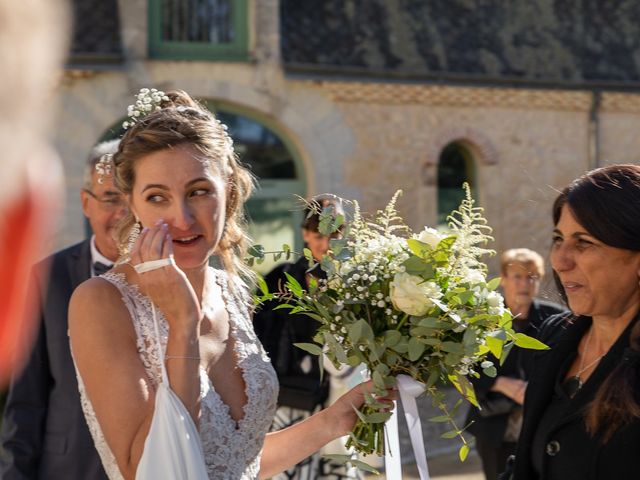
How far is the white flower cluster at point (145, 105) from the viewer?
119 inches

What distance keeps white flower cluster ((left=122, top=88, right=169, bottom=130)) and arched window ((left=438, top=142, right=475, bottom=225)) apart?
40.1 ft

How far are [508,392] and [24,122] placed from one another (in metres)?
5.58

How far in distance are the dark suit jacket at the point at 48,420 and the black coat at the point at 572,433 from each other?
1585 mm

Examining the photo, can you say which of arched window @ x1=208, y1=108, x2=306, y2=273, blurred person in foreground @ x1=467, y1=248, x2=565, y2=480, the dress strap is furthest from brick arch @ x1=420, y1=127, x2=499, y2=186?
the dress strap

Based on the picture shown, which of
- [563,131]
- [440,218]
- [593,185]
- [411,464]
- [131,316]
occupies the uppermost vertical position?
[593,185]

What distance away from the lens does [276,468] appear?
10.2 feet

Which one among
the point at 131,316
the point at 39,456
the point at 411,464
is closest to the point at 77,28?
the point at 411,464

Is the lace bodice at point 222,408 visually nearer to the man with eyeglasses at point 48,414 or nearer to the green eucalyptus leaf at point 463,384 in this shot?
the green eucalyptus leaf at point 463,384

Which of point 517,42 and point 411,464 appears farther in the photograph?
point 517,42

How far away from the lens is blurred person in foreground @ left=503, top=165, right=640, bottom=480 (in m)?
2.74

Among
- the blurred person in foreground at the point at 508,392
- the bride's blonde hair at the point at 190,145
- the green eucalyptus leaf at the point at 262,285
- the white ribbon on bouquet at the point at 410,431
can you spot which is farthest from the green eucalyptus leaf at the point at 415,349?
the blurred person in foreground at the point at 508,392

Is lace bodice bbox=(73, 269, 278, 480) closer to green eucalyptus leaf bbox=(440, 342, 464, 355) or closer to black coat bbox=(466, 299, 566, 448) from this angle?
green eucalyptus leaf bbox=(440, 342, 464, 355)

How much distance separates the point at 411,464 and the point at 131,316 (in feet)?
26.6

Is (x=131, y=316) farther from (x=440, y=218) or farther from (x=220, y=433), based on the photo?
(x=440, y=218)
